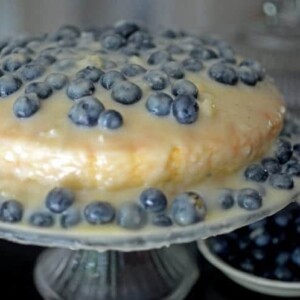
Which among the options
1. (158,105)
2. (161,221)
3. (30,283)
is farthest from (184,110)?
(30,283)

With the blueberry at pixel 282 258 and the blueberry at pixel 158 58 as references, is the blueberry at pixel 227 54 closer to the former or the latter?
the blueberry at pixel 158 58

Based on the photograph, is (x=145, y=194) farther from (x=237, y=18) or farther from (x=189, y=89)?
(x=237, y=18)

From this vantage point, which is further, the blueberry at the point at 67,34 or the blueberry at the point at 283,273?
the blueberry at the point at 67,34

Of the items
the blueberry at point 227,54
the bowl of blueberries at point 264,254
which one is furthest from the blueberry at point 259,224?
the blueberry at point 227,54

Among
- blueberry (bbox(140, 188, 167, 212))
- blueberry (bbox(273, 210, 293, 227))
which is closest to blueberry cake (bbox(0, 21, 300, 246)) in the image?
blueberry (bbox(140, 188, 167, 212))

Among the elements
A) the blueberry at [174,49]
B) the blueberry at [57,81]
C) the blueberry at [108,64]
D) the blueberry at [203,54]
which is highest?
the blueberry at [57,81]
